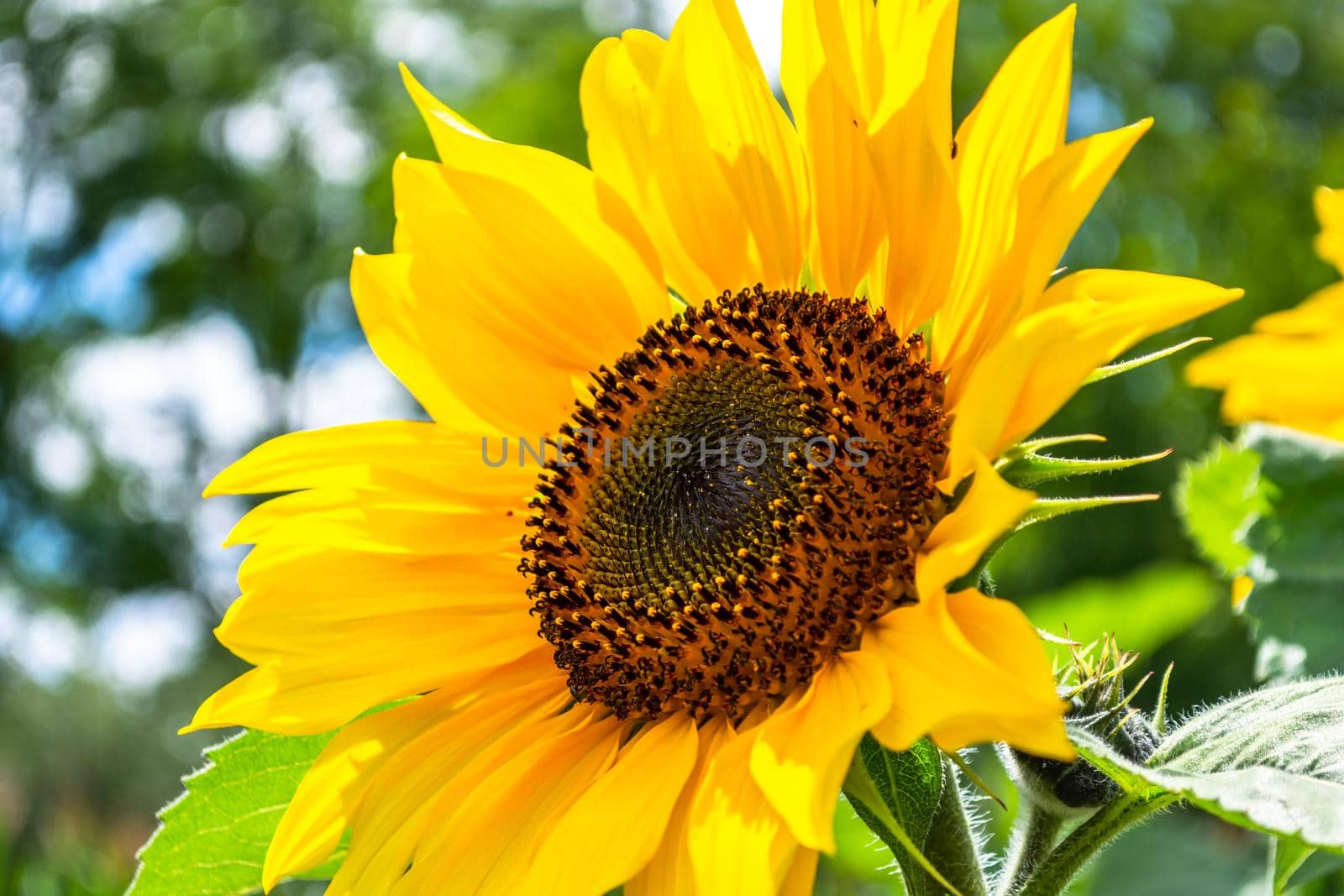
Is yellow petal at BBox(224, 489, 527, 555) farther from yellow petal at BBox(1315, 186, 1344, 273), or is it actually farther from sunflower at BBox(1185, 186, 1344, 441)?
yellow petal at BBox(1315, 186, 1344, 273)

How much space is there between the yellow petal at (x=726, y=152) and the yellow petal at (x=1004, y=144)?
293 mm

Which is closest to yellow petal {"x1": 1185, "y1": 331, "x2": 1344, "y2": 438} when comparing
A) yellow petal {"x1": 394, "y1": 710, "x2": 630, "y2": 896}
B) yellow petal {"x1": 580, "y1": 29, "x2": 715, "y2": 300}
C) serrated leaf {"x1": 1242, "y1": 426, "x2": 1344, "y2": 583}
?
serrated leaf {"x1": 1242, "y1": 426, "x2": 1344, "y2": 583}

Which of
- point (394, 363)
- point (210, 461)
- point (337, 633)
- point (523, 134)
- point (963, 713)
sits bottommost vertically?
point (963, 713)

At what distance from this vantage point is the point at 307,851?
1541mm

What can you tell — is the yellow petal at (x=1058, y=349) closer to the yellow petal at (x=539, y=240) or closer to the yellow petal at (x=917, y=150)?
the yellow petal at (x=917, y=150)

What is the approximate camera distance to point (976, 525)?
1161 millimetres

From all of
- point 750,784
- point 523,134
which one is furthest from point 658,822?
point 523,134

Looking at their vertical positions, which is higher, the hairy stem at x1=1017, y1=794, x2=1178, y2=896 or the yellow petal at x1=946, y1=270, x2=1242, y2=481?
the yellow petal at x1=946, y1=270, x2=1242, y2=481

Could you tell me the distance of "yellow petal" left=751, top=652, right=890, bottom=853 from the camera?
1.08 meters

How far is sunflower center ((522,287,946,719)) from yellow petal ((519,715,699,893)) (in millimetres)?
114

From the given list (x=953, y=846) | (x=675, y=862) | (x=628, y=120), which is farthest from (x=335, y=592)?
(x=953, y=846)

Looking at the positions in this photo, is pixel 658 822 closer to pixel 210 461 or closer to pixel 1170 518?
pixel 1170 518

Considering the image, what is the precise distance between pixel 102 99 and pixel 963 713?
66.8ft

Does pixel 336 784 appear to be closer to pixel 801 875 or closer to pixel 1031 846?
pixel 801 875
